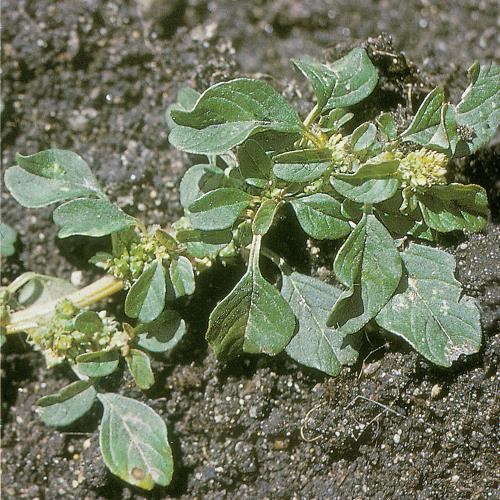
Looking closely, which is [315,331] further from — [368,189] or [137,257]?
[137,257]

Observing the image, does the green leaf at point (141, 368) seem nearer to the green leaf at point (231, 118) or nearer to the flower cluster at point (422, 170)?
the green leaf at point (231, 118)

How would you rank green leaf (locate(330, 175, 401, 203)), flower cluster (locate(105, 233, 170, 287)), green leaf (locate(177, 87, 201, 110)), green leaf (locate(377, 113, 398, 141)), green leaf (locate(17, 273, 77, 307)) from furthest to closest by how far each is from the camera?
green leaf (locate(17, 273, 77, 307)) → green leaf (locate(177, 87, 201, 110)) → flower cluster (locate(105, 233, 170, 287)) → green leaf (locate(377, 113, 398, 141)) → green leaf (locate(330, 175, 401, 203))

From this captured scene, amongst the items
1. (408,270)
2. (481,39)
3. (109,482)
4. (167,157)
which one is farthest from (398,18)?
(109,482)

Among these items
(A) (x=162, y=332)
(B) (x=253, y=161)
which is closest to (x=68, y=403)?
(A) (x=162, y=332)

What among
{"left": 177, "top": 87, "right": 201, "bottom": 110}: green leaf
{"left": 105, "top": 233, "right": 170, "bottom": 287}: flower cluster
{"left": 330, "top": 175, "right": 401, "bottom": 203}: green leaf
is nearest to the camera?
{"left": 330, "top": 175, "right": 401, "bottom": 203}: green leaf

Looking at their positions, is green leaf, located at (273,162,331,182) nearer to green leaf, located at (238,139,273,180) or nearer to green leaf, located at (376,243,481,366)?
green leaf, located at (238,139,273,180)

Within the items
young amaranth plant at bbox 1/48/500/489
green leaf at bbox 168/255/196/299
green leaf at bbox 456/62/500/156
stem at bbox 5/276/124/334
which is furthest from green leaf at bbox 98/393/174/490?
green leaf at bbox 456/62/500/156
